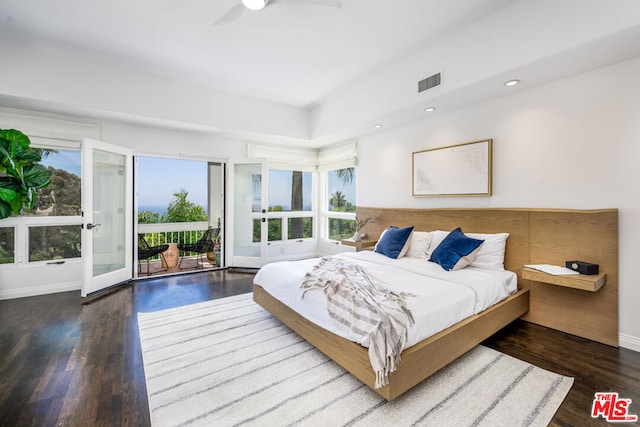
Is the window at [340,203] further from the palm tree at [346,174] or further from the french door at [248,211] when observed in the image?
the french door at [248,211]

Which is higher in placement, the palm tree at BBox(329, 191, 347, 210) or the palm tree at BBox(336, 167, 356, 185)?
the palm tree at BBox(336, 167, 356, 185)

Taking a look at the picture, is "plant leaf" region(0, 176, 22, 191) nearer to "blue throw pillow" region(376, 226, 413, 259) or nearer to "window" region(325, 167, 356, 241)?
"blue throw pillow" region(376, 226, 413, 259)

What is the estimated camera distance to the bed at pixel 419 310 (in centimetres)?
183

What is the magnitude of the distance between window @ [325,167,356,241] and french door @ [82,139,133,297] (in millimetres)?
3626

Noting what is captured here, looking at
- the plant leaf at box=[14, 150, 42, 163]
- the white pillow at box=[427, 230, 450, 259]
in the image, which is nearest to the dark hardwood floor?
the white pillow at box=[427, 230, 450, 259]

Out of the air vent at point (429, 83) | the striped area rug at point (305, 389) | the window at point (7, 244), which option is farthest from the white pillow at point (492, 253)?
the window at point (7, 244)

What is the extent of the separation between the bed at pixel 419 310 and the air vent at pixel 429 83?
1986 millimetres

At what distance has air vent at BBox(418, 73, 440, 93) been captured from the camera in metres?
3.15

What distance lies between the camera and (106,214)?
13.9ft

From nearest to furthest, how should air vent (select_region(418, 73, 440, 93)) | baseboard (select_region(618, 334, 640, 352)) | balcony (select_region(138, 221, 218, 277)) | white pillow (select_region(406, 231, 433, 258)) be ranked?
baseboard (select_region(618, 334, 640, 352)) → air vent (select_region(418, 73, 440, 93)) → white pillow (select_region(406, 231, 433, 258)) → balcony (select_region(138, 221, 218, 277))

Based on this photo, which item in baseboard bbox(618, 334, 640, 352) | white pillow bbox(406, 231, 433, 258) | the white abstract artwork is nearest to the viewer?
baseboard bbox(618, 334, 640, 352)

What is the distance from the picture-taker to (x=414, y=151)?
A: 419cm

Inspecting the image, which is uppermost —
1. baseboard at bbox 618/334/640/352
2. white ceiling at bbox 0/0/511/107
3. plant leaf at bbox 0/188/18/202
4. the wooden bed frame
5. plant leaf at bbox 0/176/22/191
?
white ceiling at bbox 0/0/511/107

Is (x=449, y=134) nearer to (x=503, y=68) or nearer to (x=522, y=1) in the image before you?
(x=503, y=68)
